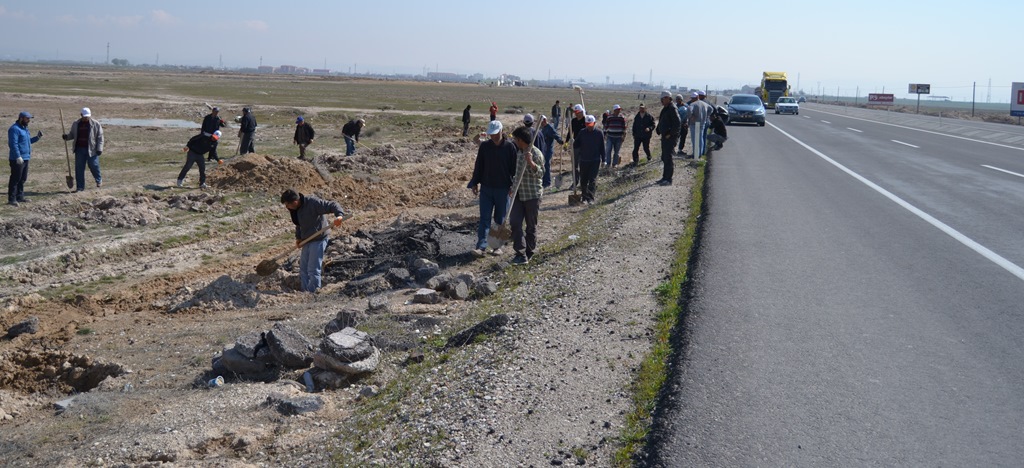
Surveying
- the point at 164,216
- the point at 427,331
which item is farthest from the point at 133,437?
the point at 164,216

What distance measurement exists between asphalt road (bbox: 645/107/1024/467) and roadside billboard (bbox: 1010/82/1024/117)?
48.7m

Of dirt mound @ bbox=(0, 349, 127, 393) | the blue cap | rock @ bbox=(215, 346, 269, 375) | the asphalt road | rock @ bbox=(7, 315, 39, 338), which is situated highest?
the blue cap

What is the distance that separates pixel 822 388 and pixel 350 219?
12591 millimetres

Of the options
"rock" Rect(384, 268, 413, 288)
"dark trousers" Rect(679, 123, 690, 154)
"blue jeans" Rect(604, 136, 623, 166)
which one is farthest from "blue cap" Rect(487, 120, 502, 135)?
"dark trousers" Rect(679, 123, 690, 154)

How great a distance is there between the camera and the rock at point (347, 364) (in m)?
7.10

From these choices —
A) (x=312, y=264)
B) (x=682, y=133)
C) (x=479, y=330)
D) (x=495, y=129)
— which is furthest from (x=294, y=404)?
(x=682, y=133)

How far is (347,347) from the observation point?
23.5 feet

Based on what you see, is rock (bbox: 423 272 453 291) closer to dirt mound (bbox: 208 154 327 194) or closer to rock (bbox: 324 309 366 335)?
rock (bbox: 324 309 366 335)

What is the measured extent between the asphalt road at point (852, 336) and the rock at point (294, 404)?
2.69 m

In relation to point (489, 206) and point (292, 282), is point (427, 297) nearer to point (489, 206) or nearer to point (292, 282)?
point (489, 206)

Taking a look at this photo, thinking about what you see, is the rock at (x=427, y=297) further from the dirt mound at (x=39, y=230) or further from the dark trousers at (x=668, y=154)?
the dirt mound at (x=39, y=230)

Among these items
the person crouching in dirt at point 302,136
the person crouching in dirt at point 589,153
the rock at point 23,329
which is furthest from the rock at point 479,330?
the person crouching in dirt at point 302,136

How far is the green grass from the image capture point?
499cm

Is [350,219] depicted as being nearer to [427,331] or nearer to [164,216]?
[164,216]
